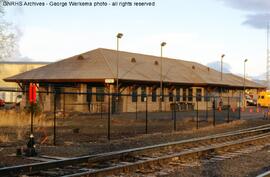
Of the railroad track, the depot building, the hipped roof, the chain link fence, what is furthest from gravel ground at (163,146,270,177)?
the hipped roof

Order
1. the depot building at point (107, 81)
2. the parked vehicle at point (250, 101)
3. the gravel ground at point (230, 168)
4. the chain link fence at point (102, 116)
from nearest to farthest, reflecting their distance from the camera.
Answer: the gravel ground at point (230, 168) → the chain link fence at point (102, 116) → the depot building at point (107, 81) → the parked vehicle at point (250, 101)

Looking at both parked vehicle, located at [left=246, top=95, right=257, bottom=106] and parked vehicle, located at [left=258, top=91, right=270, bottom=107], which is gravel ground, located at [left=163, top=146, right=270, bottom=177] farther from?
parked vehicle, located at [left=246, top=95, right=257, bottom=106]

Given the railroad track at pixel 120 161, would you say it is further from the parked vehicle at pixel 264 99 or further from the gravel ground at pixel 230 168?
the parked vehicle at pixel 264 99

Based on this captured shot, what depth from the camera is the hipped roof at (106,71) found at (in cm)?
4391

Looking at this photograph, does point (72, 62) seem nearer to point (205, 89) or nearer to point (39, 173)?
point (205, 89)

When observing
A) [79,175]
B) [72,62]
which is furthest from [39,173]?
[72,62]

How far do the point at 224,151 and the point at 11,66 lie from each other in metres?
81.6

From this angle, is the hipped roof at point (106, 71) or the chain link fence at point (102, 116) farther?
the hipped roof at point (106, 71)

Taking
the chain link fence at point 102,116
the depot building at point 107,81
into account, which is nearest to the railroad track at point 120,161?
the chain link fence at point 102,116

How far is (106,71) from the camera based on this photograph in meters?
44.2

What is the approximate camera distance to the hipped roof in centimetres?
4391

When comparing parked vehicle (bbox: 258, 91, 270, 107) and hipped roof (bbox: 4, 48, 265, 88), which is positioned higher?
hipped roof (bbox: 4, 48, 265, 88)

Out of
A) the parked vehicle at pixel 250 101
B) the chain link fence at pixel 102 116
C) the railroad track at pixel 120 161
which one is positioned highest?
the parked vehicle at pixel 250 101

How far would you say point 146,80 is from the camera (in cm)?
4562
